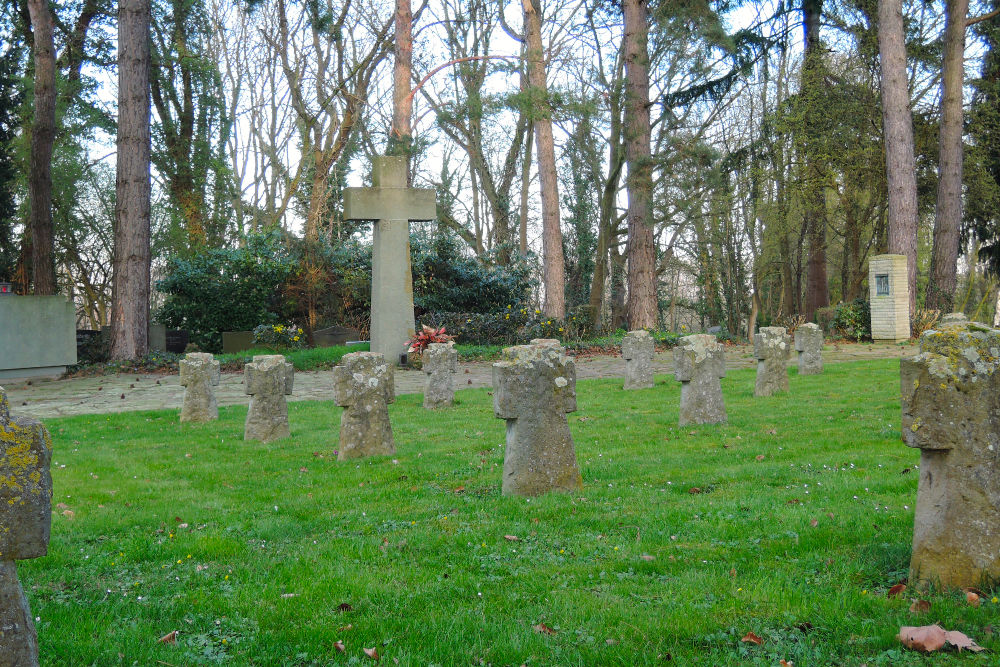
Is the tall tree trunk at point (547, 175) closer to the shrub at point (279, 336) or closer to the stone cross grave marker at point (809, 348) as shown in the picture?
the shrub at point (279, 336)

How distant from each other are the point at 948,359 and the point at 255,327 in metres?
22.1

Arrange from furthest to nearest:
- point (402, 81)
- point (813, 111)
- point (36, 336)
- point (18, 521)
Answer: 1. point (813, 111)
2. point (402, 81)
3. point (36, 336)
4. point (18, 521)

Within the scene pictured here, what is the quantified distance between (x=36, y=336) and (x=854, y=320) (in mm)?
22188

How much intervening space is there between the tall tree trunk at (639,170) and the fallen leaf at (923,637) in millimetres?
21150

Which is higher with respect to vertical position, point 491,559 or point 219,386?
point 219,386

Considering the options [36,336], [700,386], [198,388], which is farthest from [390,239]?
[700,386]

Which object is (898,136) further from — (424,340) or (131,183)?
(131,183)

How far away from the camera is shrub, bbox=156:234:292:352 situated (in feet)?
80.6

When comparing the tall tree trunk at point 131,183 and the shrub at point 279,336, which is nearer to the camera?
the tall tree trunk at point 131,183

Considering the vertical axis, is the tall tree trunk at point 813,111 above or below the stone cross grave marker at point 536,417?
above

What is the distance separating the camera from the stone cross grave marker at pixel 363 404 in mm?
8562

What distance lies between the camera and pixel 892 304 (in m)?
23.1

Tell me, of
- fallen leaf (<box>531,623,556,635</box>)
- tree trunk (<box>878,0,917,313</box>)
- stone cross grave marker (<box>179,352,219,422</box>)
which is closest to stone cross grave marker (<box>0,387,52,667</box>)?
fallen leaf (<box>531,623,556,635</box>)

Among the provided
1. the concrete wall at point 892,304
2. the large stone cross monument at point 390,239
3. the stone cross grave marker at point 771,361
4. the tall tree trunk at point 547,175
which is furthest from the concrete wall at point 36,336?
the concrete wall at point 892,304
